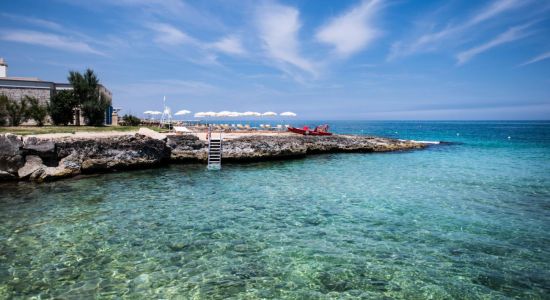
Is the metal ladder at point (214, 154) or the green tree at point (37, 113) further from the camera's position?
the green tree at point (37, 113)

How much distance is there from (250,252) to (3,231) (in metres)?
7.36

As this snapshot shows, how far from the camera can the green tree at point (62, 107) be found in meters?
30.0

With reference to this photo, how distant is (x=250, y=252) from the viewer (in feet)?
26.0

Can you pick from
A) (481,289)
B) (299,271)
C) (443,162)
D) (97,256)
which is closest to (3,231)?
(97,256)

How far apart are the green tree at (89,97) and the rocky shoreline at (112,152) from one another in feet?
44.9

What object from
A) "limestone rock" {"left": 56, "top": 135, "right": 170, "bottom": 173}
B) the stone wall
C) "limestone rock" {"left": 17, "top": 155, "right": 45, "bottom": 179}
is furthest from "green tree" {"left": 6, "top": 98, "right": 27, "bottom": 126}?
"limestone rock" {"left": 17, "top": 155, "right": 45, "bottom": 179}

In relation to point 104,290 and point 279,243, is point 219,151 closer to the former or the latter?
point 279,243

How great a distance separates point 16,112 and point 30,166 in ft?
55.3

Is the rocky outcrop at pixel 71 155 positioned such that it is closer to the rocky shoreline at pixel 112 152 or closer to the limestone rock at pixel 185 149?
the rocky shoreline at pixel 112 152

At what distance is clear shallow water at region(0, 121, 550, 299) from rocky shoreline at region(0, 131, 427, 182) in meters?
1.68

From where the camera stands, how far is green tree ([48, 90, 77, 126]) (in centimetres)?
3005

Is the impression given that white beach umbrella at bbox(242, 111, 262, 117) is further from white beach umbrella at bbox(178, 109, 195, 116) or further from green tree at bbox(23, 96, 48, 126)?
green tree at bbox(23, 96, 48, 126)

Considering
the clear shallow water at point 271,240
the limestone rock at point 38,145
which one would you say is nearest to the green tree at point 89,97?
the limestone rock at point 38,145

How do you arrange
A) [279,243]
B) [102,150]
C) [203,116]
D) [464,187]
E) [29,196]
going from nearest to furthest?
[279,243], [29,196], [464,187], [102,150], [203,116]
